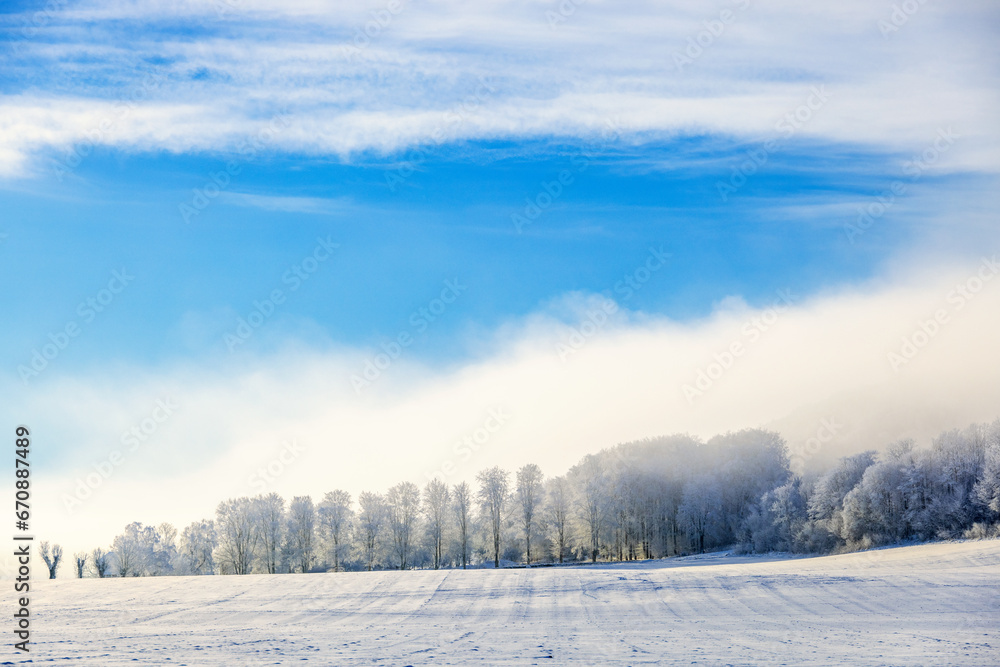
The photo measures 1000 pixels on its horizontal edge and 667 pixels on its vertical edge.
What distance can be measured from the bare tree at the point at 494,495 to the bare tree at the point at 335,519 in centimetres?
1864

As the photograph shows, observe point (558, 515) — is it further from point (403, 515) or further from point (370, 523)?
point (370, 523)

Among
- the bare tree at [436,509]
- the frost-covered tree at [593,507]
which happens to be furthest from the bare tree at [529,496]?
the bare tree at [436,509]

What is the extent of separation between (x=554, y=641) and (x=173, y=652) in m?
15.3

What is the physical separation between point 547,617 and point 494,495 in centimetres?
6318

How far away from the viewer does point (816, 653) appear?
27047 millimetres

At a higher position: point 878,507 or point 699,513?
point 878,507

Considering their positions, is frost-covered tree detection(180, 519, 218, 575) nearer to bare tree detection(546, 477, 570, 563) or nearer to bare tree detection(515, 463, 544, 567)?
bare tree detection(515, 463, 544, 567)

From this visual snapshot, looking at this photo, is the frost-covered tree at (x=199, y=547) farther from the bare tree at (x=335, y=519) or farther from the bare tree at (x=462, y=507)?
the bare tree at (x=462, y=507)

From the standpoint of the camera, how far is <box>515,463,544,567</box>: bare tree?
341 ft

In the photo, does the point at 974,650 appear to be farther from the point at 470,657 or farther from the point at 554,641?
the point at 470,657

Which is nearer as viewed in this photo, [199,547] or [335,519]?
[335,519]

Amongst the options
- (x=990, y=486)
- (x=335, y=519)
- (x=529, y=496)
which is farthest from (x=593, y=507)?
(x=990, y=486)

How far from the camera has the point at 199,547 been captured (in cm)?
10756

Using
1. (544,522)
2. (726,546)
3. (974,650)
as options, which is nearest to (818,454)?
(726,546)
